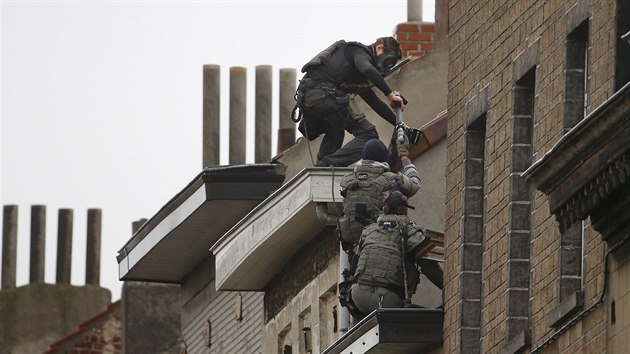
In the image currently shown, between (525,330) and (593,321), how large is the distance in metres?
2.47

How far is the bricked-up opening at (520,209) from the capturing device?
29.6 metres

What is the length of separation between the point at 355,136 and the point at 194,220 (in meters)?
6.85

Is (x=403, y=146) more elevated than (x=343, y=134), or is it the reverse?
(x=343, y=134)

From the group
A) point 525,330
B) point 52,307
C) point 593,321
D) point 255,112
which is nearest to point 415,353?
point 525,330

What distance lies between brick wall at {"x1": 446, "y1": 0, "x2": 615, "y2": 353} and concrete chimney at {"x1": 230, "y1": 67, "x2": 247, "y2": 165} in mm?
18358

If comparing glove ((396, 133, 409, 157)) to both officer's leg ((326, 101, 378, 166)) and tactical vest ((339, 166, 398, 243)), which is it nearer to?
tactical vest ((339, 166, 398, 243))

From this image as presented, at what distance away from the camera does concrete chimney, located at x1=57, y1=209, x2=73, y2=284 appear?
71125mm

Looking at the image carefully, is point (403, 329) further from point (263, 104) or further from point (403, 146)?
point (263, 104)

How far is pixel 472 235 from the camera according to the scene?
3145 centimetres

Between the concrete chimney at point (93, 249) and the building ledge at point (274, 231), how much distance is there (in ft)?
101

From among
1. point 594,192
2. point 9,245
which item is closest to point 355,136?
point 594,192

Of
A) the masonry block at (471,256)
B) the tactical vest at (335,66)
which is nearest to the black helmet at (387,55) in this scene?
the tactical vest at (335,66)

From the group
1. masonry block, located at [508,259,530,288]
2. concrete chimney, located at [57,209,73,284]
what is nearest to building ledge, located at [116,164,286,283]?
masonry block, located at [508,259,530,288]

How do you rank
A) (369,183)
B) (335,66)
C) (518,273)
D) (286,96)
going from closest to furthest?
1. (518,273)
2. (369,183)
3. (335,66)
4. (286,96)
